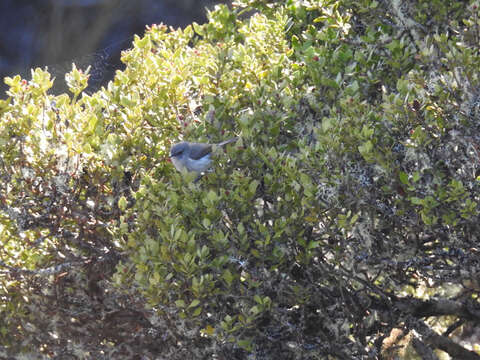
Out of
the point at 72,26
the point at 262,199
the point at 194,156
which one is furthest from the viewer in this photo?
the point at 72,26

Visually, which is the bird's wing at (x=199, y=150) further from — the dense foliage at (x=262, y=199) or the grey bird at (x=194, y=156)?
the dense foliage at (x=262, y=199)

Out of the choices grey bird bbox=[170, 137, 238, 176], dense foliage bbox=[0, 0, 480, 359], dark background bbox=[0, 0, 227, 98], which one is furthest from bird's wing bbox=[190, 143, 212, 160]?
dark background bbox=[0, 0, 227, 98]

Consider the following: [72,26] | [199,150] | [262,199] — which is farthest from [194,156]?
[72,26]

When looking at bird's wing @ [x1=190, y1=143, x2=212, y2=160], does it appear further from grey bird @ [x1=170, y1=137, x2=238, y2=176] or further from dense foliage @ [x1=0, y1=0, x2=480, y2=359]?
dense foliage @ [x1=0, y1=0, x2=480, y2=359]

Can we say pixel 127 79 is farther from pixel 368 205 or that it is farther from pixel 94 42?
pixel 94 42

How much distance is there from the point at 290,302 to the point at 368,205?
0.80m

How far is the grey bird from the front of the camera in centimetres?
328

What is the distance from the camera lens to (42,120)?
148 inches

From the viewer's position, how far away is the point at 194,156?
11.0 feet

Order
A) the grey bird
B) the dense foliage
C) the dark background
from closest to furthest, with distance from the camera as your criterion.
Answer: the dense foliage < the grey bird < the dark background

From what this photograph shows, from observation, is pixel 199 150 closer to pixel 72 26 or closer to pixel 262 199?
pixel 262 199

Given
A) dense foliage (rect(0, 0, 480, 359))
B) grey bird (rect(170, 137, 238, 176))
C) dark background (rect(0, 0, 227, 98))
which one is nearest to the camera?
dense foliage (rect(0, 0, 480, 359))

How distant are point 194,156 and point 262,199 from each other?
21.6 inches

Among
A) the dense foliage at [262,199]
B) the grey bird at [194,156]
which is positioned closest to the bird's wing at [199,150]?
the grey bird at [194,156]
